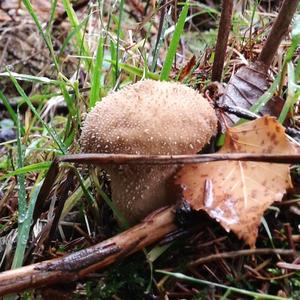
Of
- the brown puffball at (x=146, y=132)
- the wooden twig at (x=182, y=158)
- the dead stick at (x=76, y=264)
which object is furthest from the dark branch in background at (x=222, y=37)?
the dead stick at (x=76, y=264)

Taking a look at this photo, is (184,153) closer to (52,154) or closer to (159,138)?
(159,138)

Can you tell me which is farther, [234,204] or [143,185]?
[143,185]

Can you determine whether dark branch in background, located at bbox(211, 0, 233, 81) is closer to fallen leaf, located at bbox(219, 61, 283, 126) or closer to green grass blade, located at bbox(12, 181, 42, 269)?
fallen leaf, located at bbox(219, 61, 283, 126)

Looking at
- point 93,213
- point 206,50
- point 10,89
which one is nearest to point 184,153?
point 93,213

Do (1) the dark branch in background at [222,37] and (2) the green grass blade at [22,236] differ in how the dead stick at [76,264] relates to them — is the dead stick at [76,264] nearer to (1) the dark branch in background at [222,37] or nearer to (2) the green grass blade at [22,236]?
(2) the green grass blade at [22,236]

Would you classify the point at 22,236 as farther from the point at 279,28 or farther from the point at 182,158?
the point at 279,28

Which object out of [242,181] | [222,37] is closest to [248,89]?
[222,37]
